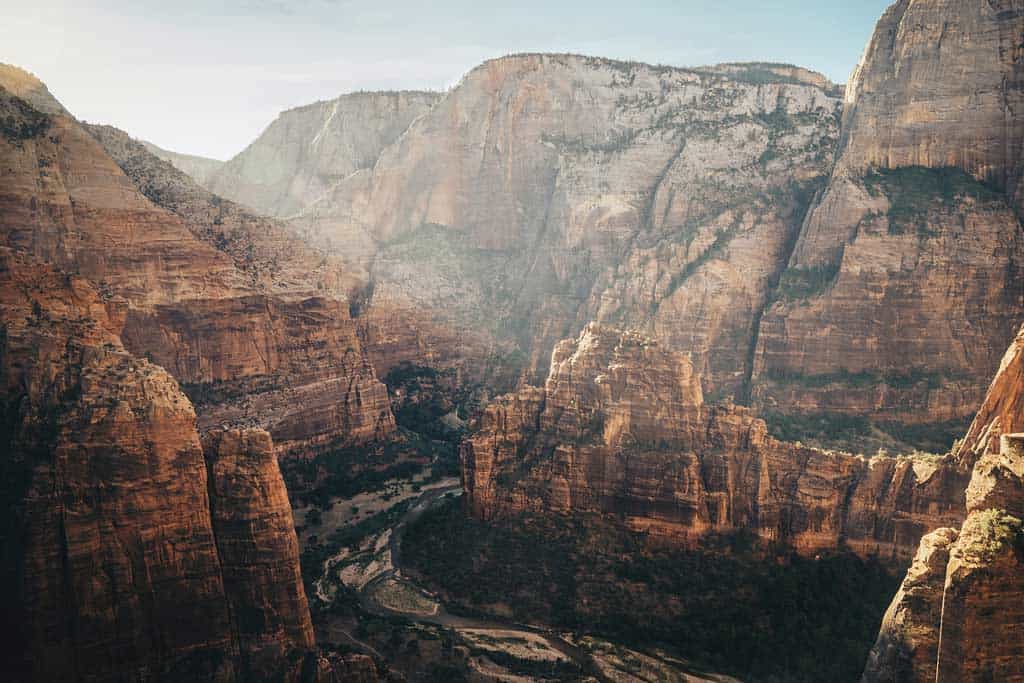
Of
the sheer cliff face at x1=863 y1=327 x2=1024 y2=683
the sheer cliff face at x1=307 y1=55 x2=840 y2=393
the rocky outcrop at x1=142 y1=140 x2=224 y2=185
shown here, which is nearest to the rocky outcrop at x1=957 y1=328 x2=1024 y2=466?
the sheer cliff face at x1=863 y1=327 x2=1024 y2=683

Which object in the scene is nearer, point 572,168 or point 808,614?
point 808,614

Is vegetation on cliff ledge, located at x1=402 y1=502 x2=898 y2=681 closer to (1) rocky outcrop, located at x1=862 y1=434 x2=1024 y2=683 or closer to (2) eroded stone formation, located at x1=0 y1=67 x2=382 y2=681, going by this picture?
(1) rocky outcrop, located at x1=862 y1=434 x2=1024 y2=683

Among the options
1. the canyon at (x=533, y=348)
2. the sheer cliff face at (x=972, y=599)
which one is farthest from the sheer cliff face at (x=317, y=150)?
the sheer cliff face at (x=972, y=599)

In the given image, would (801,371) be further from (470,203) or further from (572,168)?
(470,203)

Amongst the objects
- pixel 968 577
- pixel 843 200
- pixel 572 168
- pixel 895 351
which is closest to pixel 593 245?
pixel 572 168

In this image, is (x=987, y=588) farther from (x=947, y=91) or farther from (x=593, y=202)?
(x=593, y=202)

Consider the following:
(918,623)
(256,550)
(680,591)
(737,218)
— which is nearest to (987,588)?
(918,623)

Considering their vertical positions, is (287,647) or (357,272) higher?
(357,272)
